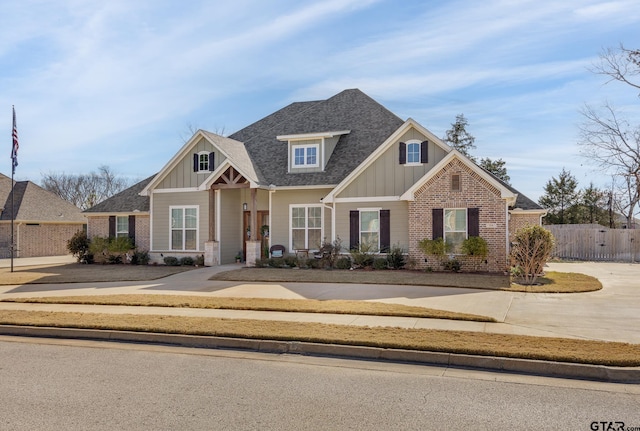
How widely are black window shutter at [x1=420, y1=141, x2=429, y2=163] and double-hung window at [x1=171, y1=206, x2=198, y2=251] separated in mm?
10464

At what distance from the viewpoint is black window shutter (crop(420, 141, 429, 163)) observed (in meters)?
20.1

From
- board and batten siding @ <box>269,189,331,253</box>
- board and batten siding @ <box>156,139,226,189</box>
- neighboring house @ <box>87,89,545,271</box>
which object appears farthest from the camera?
board and batten siding @ <box>156,139,226,189</box>

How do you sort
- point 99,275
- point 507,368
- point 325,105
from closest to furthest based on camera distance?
point 507,368
point 99,275
point 325,105

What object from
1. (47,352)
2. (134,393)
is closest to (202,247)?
(47,352)

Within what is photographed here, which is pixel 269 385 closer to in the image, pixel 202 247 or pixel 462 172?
pixel 462 172

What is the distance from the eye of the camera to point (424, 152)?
20141 mm

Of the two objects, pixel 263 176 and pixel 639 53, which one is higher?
pixel 639 53

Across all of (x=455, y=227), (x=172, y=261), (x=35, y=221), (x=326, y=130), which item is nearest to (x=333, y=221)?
(x=455, y=227)

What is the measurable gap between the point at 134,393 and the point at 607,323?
857 cm

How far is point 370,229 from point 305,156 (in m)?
5.33

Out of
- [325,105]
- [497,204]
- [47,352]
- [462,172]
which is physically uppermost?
[325,105]

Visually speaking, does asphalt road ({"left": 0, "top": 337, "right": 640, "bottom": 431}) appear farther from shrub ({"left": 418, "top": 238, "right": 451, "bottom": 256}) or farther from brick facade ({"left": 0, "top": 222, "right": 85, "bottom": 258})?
brick facade ({"left": 0, "top": 222, "right": 85, "bottom": 258})

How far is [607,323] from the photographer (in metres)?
9.61

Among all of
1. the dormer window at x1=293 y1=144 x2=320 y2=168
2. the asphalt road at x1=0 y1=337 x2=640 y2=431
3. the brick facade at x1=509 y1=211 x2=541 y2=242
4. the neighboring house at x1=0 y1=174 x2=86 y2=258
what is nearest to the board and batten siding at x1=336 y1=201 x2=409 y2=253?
the dormer window at x1=293 y1=144 x2=320 y2=168
